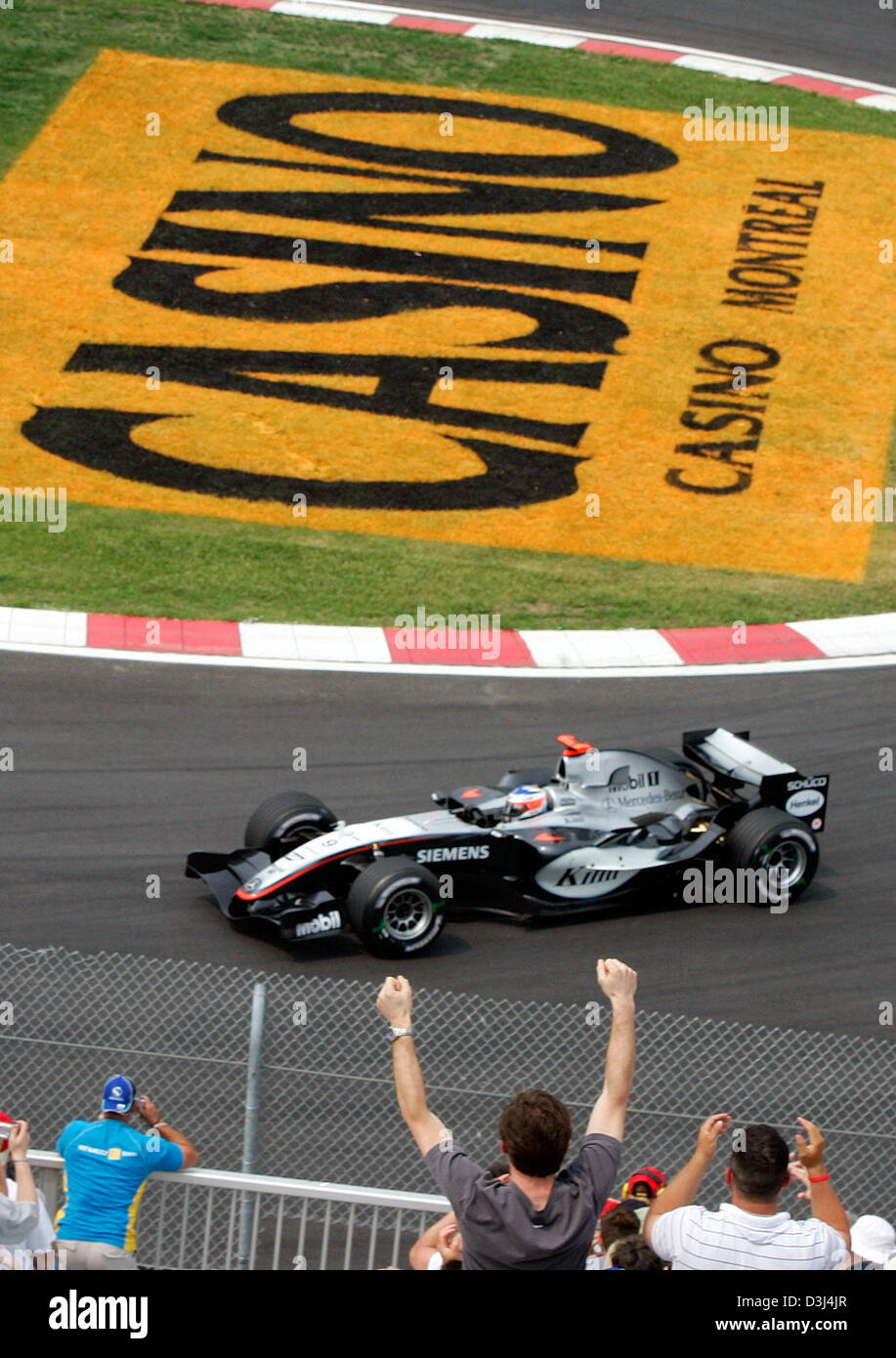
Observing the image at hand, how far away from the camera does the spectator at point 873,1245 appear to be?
19.4 ft

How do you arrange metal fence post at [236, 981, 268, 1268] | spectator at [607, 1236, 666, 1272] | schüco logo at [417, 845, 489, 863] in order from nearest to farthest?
spectator at [607, 1236, 666, 1272] < metal fence post at [236, 981, 268, 1268] < schüco logo at [417, 845, 489, 863]

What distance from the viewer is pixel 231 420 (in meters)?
19.9

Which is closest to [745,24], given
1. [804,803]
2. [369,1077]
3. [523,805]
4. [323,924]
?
[804,803]

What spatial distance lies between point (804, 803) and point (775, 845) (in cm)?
53

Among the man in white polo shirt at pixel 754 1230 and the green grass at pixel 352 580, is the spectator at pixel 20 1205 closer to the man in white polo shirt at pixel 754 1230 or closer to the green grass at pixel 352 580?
the man in white polo shirt at pixel 754 1230

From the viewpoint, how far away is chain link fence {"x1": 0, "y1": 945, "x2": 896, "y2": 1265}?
29.8ft

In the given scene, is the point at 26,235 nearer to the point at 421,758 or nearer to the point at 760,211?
the point at 760,211

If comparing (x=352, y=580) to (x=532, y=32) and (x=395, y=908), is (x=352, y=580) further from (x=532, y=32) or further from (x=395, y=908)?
(x=532, y=32)

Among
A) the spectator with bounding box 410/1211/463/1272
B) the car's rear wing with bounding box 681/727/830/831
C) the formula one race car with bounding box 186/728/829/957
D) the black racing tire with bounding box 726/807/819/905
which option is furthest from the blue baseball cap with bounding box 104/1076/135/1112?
the car's rear wing with bounding box 681/727/830/831

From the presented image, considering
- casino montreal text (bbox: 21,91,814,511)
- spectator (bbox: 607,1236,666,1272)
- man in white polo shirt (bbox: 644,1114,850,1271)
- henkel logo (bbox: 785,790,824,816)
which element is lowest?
henkel logo (bbox: 785,790,824,816)

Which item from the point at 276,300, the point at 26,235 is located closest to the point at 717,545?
the point at 276,300

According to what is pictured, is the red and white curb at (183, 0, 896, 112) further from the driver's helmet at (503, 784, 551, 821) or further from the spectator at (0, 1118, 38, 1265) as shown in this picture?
the spectator at (0, 1118, 38, 1265)

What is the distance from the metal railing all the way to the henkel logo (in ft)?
14.8

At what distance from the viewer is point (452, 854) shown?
11.5m
